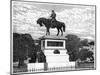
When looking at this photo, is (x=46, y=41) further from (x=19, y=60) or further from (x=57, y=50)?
(x=19, y=60)

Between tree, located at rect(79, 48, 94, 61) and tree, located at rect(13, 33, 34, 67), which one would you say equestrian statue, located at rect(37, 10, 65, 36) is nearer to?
tree, located at rect(13, 33, 34, 67)

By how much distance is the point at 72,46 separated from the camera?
7.20 ft

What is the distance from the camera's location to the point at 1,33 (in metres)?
2.01

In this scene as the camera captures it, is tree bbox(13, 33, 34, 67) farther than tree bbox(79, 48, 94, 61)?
No

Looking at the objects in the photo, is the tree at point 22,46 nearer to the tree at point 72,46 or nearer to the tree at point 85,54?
the tree at point 72,46

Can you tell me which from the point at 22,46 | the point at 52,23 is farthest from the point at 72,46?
the point at 22,46

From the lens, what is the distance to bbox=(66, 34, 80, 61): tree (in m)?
2.18

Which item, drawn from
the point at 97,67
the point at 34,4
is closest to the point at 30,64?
the point at 34,4

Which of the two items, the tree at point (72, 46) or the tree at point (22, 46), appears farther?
the tree at point (72, 46)

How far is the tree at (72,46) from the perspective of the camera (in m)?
2.18

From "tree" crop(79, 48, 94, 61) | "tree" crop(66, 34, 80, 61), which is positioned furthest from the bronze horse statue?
"tree" crop(79, 48, 94, 61)

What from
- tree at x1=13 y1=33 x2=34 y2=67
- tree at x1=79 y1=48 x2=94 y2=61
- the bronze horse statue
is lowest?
tree at x1=79 y1=48 x2=94 y2=61

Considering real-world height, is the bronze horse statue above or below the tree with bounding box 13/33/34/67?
above

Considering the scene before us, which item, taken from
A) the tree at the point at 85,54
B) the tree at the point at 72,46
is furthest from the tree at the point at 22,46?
the tree at the point at 85,54
